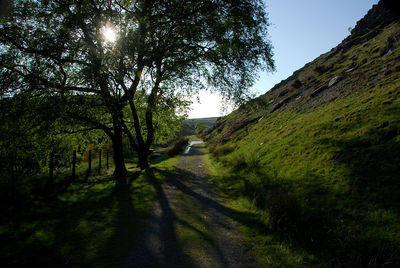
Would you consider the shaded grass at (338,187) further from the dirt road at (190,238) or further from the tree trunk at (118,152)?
the tree trunk at (118,152)

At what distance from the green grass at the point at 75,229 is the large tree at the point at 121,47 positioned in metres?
5.24

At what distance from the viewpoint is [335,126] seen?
13.1m

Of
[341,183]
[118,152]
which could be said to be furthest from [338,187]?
[118,152]

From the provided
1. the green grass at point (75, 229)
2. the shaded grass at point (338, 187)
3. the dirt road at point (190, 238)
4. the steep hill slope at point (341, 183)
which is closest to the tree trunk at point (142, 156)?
the green grass at point (75, 229)

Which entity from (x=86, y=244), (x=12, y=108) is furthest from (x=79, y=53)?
(x=86, y=244)

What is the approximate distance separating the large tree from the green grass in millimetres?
5237

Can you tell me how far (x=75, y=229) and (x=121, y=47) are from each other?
887 cm

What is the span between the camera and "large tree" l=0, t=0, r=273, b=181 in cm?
1132

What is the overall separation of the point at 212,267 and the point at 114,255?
257cm

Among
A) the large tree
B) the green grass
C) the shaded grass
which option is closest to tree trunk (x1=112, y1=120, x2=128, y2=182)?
the large tree

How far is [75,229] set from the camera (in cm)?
716

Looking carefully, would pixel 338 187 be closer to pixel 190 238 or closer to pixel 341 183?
pixel 341 183

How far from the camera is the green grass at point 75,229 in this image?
542 cm

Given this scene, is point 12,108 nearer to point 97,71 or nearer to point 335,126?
point 97,71
